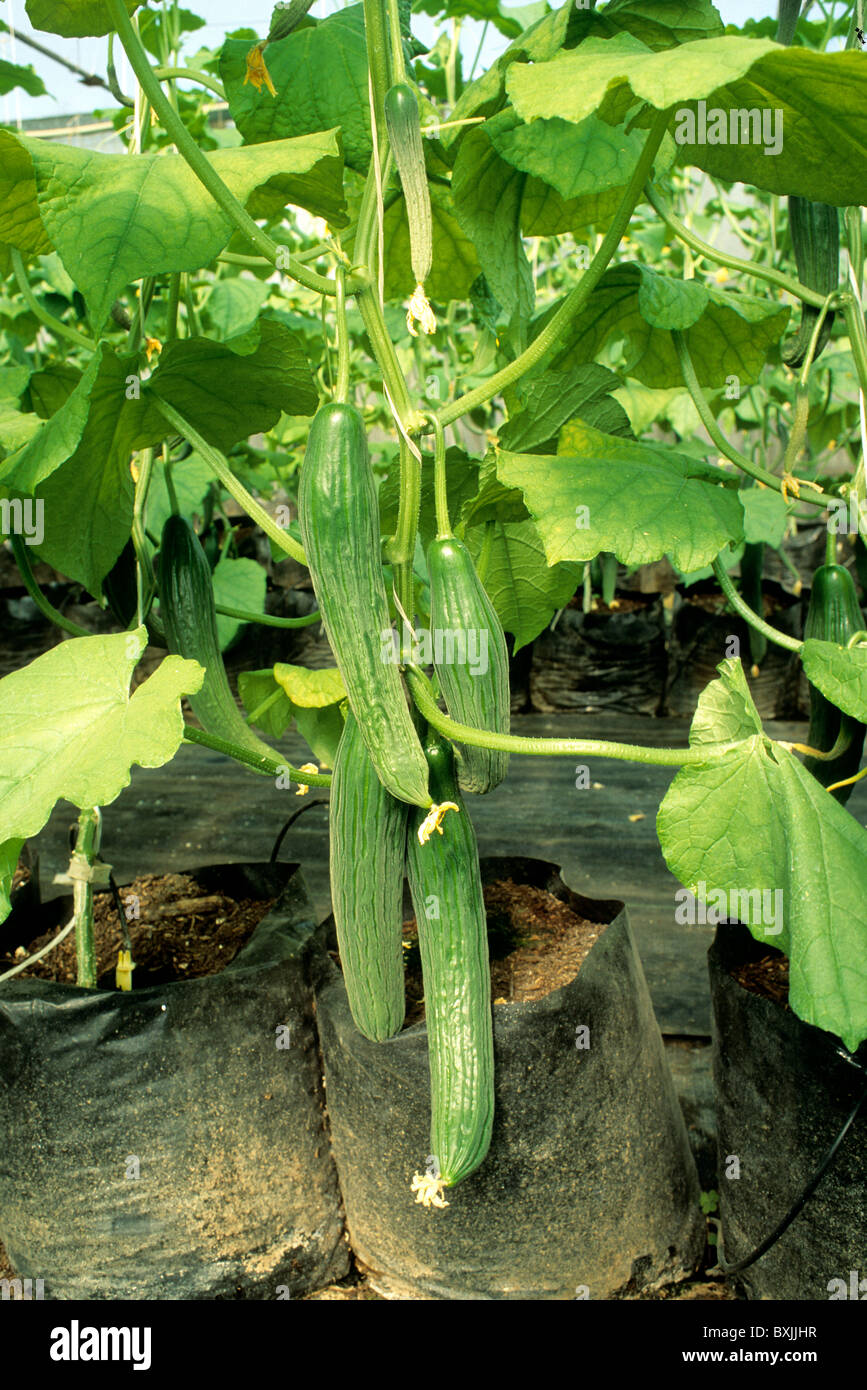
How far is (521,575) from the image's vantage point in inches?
52.9

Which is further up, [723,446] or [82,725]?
[723,446]

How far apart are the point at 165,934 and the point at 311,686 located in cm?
47

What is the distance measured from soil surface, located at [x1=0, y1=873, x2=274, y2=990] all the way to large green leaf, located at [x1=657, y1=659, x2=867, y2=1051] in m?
0.67

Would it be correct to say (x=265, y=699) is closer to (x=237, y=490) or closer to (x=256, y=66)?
(x=237, y=490)

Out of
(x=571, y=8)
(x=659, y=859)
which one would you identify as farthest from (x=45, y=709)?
(x=659, y=859)

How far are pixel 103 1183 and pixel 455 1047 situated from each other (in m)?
0.49

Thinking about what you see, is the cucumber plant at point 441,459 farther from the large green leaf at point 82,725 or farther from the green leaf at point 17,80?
the green leaf at point 17,80

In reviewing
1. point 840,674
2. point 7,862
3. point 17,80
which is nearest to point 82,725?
point 7,862

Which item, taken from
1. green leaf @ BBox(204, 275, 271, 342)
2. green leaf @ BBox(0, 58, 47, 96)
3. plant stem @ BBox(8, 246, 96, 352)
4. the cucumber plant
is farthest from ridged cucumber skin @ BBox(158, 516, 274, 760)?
green leaf @ BBox(204, 275, 271, 342)

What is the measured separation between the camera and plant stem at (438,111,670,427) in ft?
2.95

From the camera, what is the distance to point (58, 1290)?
1.22 metres

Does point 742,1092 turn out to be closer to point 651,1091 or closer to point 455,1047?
point 651,1091

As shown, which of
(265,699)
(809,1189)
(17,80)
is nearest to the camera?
(809,1189)

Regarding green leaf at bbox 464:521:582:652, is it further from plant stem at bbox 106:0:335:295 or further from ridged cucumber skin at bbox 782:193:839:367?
plant stem at bbox 106:0:335:295
